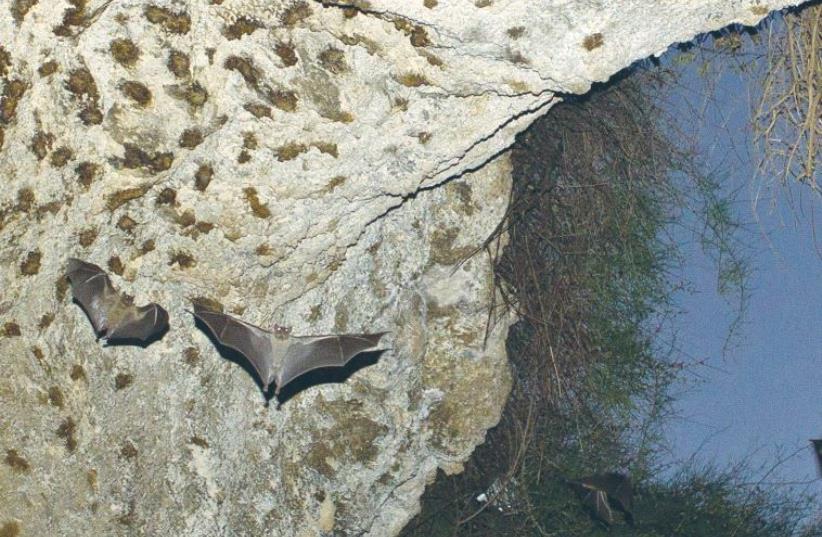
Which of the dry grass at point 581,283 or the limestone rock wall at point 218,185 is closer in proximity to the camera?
the limestone rock wall at point 218,185

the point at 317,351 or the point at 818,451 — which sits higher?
the point at 818,451

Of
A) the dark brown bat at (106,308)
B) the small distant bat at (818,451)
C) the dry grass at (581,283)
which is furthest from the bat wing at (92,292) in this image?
the small distant bat at (818,451)

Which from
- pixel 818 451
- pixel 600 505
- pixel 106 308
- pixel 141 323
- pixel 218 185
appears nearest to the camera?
pixel 106 308

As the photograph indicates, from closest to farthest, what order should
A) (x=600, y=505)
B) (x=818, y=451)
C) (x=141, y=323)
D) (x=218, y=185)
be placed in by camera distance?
(x=141, y=323), (x=218, y=185), (x=818, y=451), (x=600, y=505)

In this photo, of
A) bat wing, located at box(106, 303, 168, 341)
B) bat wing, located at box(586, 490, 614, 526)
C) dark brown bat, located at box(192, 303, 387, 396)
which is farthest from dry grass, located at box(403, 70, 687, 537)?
bat wing, located at box(106, 303, 168, 341)

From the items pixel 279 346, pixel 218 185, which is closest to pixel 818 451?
pixel 279 346

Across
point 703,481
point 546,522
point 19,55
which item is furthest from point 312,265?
point 703,481

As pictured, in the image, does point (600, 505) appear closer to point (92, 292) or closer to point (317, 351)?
point (317, 351)

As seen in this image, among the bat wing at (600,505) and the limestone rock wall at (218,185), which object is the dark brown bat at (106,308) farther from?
the bat wing at (600,505)
